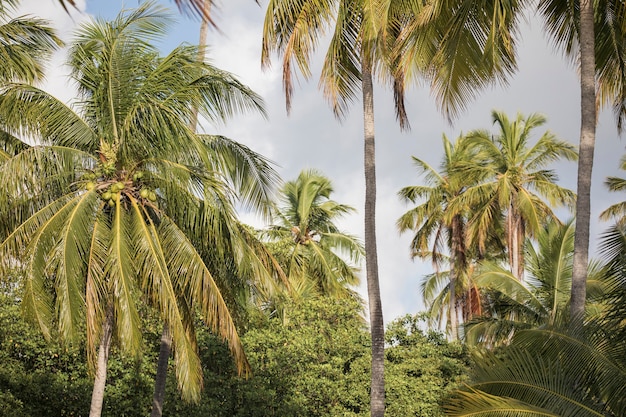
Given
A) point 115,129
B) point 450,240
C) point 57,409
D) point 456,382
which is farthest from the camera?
point 450,240

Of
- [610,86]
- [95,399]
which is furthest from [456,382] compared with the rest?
[95,399]

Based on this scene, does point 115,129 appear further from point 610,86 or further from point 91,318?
point 610,86

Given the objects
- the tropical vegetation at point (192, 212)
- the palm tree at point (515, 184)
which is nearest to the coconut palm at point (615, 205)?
the palm tree at point (515, 184)

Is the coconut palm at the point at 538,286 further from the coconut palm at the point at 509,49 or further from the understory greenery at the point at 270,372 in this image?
the coconut palm at the point at 509,49

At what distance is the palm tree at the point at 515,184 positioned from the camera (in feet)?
92.6

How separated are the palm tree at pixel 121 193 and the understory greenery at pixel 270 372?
5.96 meters

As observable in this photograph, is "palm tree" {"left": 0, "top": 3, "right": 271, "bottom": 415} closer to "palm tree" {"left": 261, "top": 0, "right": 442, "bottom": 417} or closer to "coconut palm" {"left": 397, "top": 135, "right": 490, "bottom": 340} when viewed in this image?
"palm tree" {"left": 261, "top": 0, "right": 442, "bottom": 417}

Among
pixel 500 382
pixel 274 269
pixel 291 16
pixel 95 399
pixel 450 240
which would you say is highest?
pixel 450 240

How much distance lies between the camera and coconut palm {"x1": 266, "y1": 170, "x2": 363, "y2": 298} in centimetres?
2964

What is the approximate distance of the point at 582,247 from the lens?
38.7 feet

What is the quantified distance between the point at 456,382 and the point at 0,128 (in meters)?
13.6

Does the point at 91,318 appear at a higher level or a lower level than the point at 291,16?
lower

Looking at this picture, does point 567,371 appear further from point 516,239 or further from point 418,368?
point 516,239

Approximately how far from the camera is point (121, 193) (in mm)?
13055
